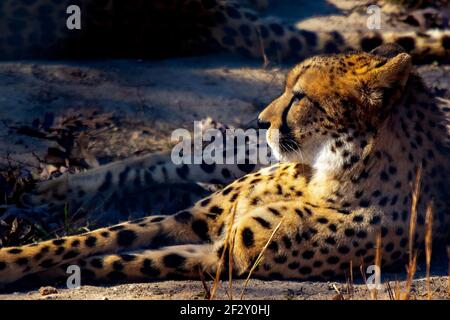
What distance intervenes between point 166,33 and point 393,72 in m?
3.80

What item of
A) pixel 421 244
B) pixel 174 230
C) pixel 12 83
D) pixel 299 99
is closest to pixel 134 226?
pixel 174 230

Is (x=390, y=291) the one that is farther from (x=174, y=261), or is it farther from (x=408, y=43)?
(x=408, y=43)

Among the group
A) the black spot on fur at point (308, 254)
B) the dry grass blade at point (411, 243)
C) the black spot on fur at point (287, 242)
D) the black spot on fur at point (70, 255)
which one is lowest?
the black spot on fur at point (70, 255)

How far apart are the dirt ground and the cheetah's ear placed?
219cm

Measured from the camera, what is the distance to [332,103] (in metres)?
4.48

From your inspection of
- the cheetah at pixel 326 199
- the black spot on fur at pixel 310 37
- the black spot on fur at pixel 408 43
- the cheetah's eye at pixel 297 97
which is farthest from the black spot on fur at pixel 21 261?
the black spot on fur at pixel 408 43

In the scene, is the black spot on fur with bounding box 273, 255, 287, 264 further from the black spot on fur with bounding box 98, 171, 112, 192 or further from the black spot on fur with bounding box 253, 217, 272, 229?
the black spot on fur with bounding box 98, 171, 112, 192

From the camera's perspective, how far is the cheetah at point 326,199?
443 centimetres

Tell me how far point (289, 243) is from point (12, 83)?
129 inches

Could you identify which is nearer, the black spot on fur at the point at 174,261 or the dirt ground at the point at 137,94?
the black spot on fur at the point at 174,261

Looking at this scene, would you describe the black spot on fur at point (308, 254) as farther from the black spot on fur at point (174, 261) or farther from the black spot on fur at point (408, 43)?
the black spot on fur at point (408, 43)

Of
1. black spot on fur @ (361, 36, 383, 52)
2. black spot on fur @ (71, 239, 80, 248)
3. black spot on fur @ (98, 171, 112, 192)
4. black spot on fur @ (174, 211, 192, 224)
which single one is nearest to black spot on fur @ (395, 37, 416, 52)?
black spot on fur @ (361, 36, 383, 52)

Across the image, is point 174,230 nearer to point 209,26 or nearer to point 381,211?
point 381,211

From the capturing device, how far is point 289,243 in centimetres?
443
